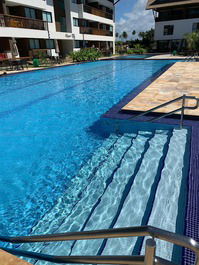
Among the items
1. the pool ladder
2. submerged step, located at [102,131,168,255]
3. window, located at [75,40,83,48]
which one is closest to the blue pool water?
submerged step, located at [102,131,168,255]

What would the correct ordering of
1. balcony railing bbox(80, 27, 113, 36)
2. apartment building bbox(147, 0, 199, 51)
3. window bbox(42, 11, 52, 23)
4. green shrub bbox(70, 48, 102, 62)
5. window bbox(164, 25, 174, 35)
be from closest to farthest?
window bbox(42, 11, 52, 23), green shrub bbox(70, 48, 102, 62), balcony railing bbox(80, 27, 113, 36), apartment building bbox(147, 0, 199, 51), window bbox(164, 25, 174, 35)

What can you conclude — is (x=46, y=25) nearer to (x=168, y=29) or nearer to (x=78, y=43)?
(x=78, y=43)

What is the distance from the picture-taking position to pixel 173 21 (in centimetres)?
4141

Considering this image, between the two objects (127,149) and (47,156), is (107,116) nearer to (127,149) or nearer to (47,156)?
(127,149)

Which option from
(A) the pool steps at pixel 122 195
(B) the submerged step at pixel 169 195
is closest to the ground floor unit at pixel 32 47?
(A) the pool steps at pixel 122 195

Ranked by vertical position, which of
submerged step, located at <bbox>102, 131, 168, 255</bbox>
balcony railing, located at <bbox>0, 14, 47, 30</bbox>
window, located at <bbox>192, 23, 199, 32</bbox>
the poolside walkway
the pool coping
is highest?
window, located at <bbox>192, 23, 199, 32</bbox>

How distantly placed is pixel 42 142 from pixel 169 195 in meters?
4.24

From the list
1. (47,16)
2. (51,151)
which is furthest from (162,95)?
(47,16)

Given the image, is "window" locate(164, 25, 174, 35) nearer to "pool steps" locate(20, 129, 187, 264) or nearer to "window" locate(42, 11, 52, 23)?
"window" locate(42, 11, 52, 23)

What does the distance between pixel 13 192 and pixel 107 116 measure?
3.62m

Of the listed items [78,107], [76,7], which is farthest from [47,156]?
[76,7]

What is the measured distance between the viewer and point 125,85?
12766mm

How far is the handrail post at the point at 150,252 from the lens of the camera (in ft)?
3.22

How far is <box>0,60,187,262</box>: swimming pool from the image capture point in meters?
3.93
